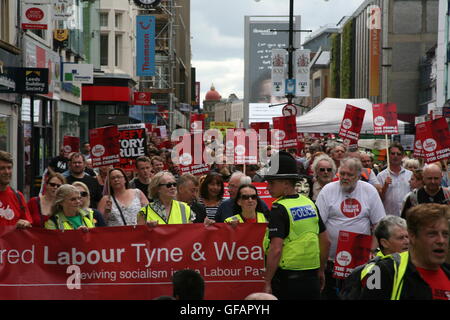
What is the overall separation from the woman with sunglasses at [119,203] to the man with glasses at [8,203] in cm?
103

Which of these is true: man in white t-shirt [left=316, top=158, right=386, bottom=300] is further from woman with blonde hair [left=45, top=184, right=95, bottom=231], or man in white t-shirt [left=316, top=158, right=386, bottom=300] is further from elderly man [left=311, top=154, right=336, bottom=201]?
woman with blonde hair [left=45, top=184, right=95, bottom=231]

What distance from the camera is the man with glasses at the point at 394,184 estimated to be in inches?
468

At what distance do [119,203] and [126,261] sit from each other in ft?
6.16

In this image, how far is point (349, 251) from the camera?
786 cm

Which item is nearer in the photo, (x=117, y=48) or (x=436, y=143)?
(x=436, y=143)

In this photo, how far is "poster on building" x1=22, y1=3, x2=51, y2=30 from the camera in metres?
22.2

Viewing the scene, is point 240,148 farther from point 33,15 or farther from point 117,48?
point 117,48

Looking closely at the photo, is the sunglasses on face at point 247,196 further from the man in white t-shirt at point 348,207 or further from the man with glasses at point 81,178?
the man with glasses at point 81,178

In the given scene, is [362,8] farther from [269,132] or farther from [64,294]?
[64,294]

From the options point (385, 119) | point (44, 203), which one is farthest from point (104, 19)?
point (44, 203)

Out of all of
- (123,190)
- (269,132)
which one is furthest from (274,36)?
(123,190)

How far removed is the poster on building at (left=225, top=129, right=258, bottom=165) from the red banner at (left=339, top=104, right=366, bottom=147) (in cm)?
203

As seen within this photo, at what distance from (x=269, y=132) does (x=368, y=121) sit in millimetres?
3951

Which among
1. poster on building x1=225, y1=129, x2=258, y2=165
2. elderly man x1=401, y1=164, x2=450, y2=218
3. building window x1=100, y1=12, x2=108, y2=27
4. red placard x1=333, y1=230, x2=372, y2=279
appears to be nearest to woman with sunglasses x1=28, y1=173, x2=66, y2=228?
red placard x1=333, y1=230, x2=372, y2=279
